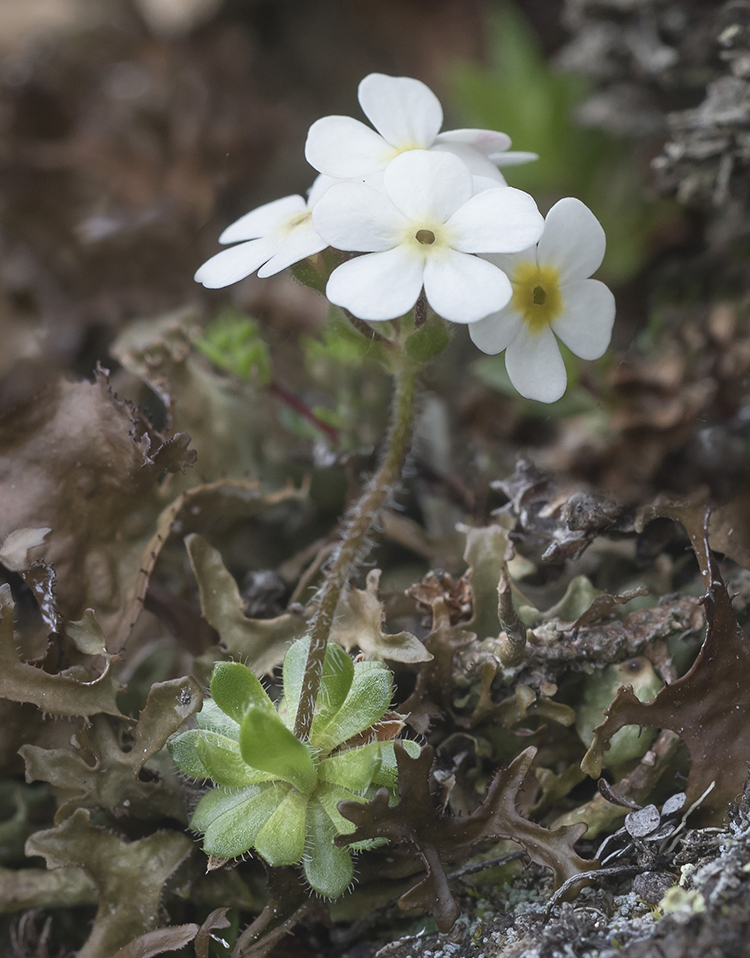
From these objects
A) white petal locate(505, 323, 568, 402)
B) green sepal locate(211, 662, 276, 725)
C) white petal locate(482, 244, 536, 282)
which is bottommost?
green sepal locate(211, 662, 276, 725)

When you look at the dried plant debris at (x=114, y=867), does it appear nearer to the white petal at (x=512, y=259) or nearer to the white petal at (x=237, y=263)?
the white petal at (x=237, y=263)

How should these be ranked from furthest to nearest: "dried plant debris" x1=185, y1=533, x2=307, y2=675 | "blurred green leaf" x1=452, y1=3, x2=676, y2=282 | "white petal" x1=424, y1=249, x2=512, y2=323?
"blurred green leaf" x1=452, y1=3, x2=676, y2=282, "dried plant debris" x1=185, y1=533, x2=307, y2=675, "white petal" x1=424, y1=249, x2=512, y2=323

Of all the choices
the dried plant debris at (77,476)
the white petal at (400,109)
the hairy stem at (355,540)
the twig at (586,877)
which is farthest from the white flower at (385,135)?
the twig at (586,877)

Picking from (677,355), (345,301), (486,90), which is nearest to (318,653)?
(345,301)

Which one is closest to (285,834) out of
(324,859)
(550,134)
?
(324,859)

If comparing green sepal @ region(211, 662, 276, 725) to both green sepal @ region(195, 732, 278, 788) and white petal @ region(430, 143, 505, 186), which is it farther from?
white petal @ region(430, 143, 505, 186)

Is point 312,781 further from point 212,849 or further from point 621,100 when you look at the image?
point 621,100

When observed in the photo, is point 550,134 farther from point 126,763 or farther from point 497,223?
point 126,763

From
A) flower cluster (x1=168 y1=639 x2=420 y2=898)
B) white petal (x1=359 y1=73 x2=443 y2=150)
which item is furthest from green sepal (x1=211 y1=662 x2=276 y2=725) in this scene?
white petal (x1=359 y1=73 x2=443 y2=150)
